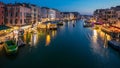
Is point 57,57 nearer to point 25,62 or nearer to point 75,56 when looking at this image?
point 75,56

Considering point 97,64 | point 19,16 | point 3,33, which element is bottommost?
point 97,64

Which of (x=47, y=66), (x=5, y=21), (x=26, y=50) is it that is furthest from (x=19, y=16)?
(x=47, y=66)

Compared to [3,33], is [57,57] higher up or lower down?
lower down

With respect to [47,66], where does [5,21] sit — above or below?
above

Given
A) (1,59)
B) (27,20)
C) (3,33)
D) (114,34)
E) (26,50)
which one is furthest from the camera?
(27,20)

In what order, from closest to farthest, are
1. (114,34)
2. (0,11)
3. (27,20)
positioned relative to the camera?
(0,11), (114,34), (27,20)

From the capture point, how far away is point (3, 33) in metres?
41.3

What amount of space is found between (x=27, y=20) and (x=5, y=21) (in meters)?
13.3

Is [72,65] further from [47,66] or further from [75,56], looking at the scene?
[75,56]

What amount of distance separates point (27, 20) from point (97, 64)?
4253cm

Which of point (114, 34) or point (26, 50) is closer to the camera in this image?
point (26, 50)

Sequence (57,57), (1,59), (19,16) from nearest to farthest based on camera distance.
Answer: (1,59) < (57,57) < (19,16)

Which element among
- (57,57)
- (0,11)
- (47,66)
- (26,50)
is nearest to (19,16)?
(0,11)

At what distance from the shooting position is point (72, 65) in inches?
1032
